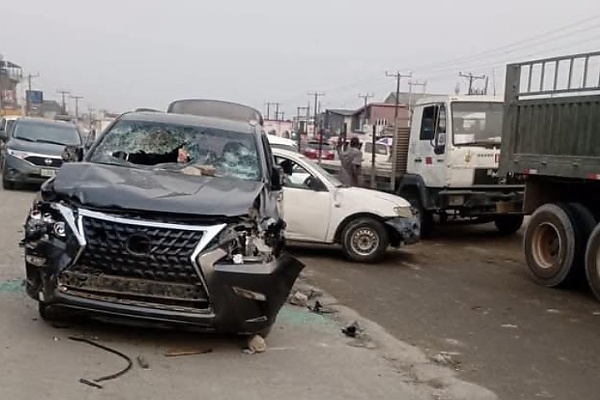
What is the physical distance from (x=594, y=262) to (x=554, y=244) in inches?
47.1

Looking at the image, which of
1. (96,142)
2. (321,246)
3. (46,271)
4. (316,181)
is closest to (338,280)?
(316,181)

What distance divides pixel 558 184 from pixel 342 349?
497 cm

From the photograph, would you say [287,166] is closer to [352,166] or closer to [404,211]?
[404,211]

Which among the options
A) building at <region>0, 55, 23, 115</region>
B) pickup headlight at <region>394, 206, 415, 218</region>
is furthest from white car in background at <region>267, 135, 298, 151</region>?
building at <region>0, 55, 23, 115</region>

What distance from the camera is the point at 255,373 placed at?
4887mm

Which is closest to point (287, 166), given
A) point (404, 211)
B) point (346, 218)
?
point (346, 218)

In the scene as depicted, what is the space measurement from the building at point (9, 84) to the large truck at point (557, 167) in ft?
257

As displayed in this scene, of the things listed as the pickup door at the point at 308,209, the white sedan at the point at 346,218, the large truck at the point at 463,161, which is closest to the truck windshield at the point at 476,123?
the large truck at the point at 463,161

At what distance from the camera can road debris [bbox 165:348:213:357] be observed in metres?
5.11

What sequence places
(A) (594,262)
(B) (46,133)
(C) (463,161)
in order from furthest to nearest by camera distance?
(B) (46,133) → (C) (463,161) → (A) (594,262)

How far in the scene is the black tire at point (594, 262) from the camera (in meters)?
8.16

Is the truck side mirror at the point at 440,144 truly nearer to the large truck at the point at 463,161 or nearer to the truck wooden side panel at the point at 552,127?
the large truck at the point at 463,161

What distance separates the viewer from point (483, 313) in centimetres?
742

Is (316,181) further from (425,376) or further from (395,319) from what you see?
(425,376)
